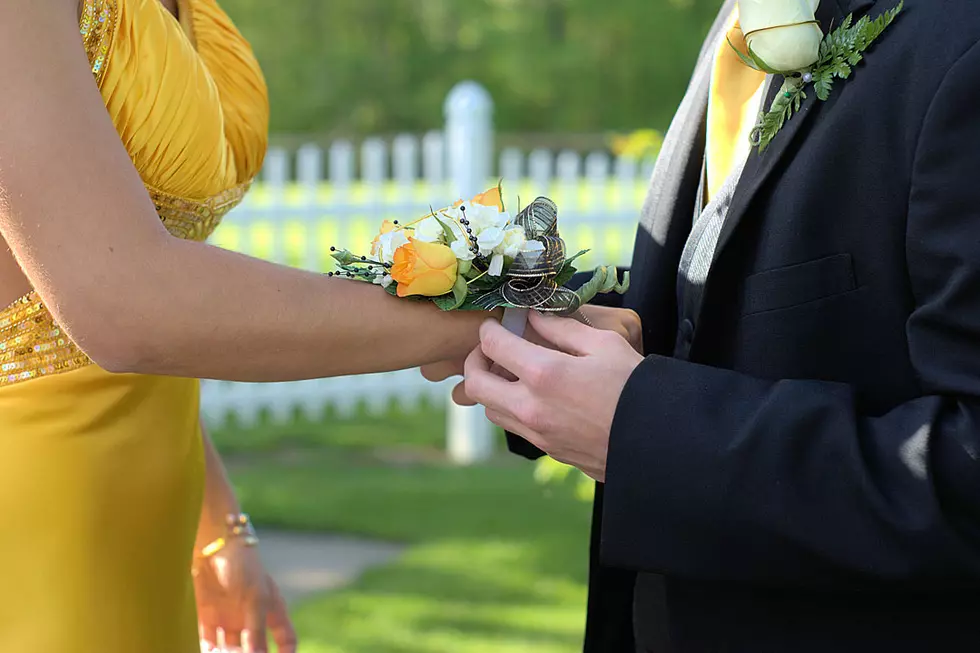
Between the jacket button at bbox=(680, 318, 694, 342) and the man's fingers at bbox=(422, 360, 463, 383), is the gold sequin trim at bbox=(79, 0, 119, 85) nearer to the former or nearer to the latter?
the man's fingers at bbox=(422, 360, 463, 383)

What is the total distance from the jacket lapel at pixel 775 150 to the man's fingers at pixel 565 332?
219 mm

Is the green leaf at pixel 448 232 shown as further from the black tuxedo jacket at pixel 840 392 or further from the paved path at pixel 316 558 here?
the paved path at pixel 316 558

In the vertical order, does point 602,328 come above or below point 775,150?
below

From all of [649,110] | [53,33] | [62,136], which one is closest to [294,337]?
[62,136]

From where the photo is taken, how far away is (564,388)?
1625mm

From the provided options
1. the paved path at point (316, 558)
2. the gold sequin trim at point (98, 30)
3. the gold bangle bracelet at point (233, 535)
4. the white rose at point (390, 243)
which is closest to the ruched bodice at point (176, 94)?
the gold sequin trim at point (98, 30)

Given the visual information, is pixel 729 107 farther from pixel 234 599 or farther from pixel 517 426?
pixel 234 599

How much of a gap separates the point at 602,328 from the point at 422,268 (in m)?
0.36

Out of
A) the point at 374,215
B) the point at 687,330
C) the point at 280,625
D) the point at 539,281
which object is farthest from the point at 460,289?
the point at 374,215

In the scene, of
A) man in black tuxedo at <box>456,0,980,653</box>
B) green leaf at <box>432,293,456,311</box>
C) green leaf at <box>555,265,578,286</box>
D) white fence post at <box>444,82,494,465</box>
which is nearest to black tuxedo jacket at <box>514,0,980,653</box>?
man in black tuxedo at <box>456,0,980,653</box>

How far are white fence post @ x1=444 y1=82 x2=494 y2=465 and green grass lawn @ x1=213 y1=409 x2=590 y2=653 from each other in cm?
17

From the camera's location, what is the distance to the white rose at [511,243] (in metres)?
1.75

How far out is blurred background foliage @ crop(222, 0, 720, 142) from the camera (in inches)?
866

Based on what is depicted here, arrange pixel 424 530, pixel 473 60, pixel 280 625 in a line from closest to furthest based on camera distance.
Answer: pixel 280 625
pixel 424 530
pixel 473 60
